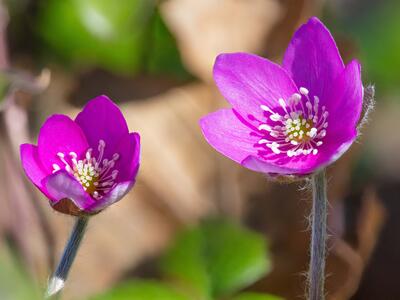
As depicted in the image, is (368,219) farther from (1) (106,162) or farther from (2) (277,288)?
(1) (106,162)

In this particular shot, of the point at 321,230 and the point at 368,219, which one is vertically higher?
the point at 321,230

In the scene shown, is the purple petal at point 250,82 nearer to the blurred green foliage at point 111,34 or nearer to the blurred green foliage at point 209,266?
the blurred green foliage at point 209,266

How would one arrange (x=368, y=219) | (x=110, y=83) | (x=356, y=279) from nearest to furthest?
(x=356, y=279), (x=368, y=219), (x=110, y=83)

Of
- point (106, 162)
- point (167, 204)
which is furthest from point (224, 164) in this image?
point (106, 162)

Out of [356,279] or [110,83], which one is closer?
[356,279]

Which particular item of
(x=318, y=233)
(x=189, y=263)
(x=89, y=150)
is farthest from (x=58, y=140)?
(x=189, y=263)

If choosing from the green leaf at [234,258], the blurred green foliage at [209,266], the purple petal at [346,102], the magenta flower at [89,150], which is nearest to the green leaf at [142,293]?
the blurred green foliage at [209,266]

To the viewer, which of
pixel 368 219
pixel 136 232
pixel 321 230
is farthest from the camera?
pixel 136 232

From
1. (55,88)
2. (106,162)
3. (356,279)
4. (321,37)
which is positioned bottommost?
(356,279)
